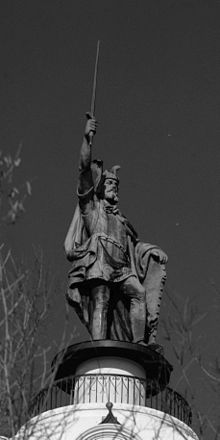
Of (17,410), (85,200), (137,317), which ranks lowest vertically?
(17,410)

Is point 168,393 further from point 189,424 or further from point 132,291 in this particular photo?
point 132,291

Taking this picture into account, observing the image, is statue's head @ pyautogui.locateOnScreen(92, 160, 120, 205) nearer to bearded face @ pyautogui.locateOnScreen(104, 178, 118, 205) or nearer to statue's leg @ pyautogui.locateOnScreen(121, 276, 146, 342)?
bearded face @ pyautogui.locateOnScreen(104, 178, 118, 205)

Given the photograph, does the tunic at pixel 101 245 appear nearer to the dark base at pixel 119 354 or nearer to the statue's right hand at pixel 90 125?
the statue's right hand at pixel 90 125

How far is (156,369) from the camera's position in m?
33.9

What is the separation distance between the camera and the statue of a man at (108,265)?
34.7m

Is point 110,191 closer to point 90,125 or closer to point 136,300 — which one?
point 90,125

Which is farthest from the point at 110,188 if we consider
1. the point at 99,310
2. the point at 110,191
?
the point at 99,310

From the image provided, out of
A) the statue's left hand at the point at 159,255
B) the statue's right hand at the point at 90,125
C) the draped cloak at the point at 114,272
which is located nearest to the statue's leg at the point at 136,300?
the draped cloak at the point at 114,272

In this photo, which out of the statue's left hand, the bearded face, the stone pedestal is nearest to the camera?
the stone pedestal

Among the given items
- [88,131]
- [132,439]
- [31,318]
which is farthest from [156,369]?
[31,318]

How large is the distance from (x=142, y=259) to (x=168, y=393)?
398 cm

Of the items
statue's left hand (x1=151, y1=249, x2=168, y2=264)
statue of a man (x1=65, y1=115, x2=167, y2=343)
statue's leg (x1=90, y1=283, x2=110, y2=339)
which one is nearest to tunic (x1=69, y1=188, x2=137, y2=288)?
statue of a man (x1=65, y1=115, x2=167, y2=343)

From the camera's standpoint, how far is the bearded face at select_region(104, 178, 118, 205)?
36.0 m

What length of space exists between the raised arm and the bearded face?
0.52 meters
